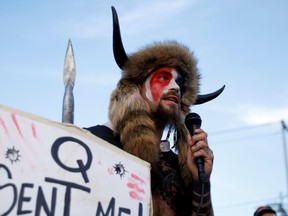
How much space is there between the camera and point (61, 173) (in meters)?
2.04

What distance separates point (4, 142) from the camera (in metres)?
1.95

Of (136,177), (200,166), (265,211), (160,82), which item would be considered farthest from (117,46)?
(265,211)

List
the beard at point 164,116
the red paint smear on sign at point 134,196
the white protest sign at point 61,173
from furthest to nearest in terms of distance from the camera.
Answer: the beard at point 164,116
the red paint smear on sign at point 134,196
the white protest sign at point 61,173

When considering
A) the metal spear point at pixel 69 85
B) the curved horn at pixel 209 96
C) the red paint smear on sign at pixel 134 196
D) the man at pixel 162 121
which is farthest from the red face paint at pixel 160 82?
the red paint smear on sign at pixel 134 196

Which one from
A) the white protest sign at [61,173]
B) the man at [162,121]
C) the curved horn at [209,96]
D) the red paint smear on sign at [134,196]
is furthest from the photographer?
the curved horn at [209,96]

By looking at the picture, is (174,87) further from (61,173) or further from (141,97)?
(61,173)

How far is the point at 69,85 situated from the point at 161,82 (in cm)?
116

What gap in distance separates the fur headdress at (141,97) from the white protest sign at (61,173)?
2.42 ft

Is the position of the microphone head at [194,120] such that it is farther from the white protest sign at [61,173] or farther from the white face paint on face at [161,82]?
the white protest sign at [61,173]

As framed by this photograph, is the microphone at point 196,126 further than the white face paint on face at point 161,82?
No

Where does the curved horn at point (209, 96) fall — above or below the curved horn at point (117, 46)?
below

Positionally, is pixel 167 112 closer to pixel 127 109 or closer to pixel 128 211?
pixel 127 109

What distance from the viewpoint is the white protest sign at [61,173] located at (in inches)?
75.7

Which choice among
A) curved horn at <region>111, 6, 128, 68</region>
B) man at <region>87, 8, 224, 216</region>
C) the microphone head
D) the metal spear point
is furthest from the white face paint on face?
the metal spear point
